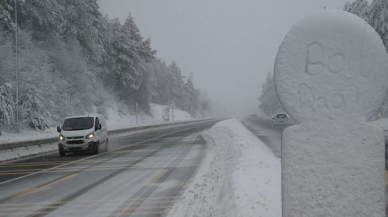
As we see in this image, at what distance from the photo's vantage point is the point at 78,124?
55.6 feet

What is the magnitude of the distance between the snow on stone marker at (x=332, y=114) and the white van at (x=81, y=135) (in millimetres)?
14728

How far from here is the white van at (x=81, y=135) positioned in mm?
15883

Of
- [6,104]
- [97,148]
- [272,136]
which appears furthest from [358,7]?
[6,104]

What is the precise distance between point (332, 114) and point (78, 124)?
16.1 metres

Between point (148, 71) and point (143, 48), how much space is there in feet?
15.6

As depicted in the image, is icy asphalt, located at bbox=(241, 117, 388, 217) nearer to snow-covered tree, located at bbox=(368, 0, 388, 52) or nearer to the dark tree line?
snow-covered tree, located at bbox=(368, 0, 388, 52)

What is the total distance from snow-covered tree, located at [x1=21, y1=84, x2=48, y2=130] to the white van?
1275 cm

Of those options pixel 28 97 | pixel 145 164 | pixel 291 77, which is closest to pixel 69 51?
pixel 28 97

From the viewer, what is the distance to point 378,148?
7.66 feet

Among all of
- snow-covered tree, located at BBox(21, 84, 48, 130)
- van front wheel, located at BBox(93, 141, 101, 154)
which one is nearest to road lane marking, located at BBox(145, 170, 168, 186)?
van front wheel, located at BBox(93, 141, 101, 154)

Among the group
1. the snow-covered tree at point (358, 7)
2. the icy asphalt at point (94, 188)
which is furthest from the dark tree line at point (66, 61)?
the snow-covered tree at point (358, 7)

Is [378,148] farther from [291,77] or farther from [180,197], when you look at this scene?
[180,197]

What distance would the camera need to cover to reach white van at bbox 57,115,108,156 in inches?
625

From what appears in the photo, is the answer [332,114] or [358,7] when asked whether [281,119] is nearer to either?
[358,7]
